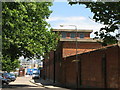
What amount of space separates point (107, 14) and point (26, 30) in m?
18.3

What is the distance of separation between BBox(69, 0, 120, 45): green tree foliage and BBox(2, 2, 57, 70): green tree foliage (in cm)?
1598

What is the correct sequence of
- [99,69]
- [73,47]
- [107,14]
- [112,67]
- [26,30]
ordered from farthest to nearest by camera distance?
[73,47] → [26,30] → [99,69] → [112,67] → [107,14]

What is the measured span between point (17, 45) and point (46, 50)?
5.70 metres

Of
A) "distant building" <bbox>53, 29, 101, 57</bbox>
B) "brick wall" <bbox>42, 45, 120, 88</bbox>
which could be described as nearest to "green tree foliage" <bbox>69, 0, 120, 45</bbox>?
"brick wall" <bbox>42, 45, 120, 88</bbox>

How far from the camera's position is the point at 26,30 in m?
32.3

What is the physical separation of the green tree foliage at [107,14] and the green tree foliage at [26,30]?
52.4ft

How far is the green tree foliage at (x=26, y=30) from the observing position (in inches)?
1211

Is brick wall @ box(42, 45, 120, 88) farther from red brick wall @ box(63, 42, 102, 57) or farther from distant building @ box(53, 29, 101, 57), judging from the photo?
distant building @ box(53, 29, 101, 57)

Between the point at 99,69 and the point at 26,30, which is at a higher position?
the point at 26,30

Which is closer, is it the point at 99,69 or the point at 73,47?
the point at 99,69

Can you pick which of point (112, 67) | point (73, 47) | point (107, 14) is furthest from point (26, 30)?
point (73, 47)

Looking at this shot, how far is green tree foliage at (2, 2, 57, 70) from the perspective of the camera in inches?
1211

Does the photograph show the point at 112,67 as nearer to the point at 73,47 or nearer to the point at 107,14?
the point at 107,14

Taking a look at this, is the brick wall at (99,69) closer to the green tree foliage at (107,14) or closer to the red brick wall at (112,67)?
the red brick wall at (112,67)
